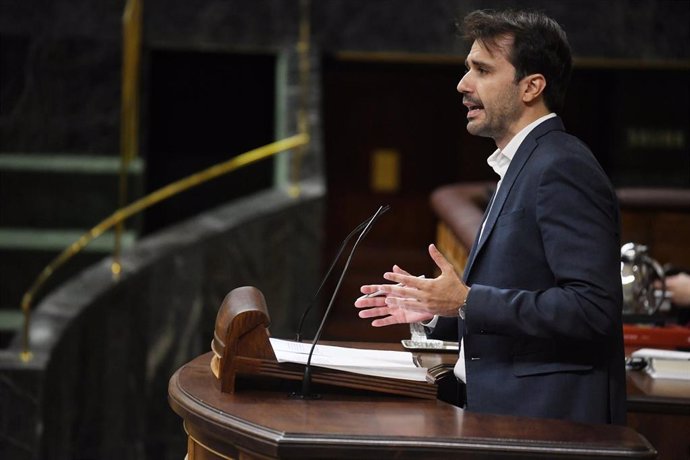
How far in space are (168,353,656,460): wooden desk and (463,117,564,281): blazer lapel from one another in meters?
0.36

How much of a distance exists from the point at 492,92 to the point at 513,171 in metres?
0.17

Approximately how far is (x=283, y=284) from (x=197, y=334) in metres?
0.58

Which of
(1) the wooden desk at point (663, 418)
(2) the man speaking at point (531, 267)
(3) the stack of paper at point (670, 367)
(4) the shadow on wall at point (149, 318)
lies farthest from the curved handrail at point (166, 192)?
(2) the man speaking at point (531, 267)

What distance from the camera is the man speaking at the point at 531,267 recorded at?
244cm

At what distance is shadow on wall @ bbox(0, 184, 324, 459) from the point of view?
226 inches

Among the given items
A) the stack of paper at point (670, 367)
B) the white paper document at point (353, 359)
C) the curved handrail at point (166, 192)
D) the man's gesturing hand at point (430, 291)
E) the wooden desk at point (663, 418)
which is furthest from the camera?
the curved handrail at point (166, 192)

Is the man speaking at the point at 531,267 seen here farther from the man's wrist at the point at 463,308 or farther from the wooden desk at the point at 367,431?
the wooden desk at the point at 367,431

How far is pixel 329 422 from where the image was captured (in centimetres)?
232

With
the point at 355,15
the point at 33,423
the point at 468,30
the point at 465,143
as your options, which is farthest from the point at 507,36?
the point at 465,143

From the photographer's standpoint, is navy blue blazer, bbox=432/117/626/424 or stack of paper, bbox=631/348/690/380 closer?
navy blue blazer, bbox=432/117/626/424

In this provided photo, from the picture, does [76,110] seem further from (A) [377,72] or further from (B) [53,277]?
(A) [377,72]

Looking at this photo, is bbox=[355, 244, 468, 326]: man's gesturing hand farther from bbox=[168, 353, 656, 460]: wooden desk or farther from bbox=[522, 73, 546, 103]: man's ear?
bbox=[522, 73, 546, 103]: man's ear

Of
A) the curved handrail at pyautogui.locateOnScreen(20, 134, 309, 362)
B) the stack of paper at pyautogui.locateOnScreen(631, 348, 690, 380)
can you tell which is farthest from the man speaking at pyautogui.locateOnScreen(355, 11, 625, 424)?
the curved handrail at pyautogui.locateOnScreen(20, 134, 309, 362)

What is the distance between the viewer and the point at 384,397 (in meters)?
→ 2.58
